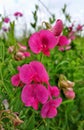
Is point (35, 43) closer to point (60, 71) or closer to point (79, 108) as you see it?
point (79, 108)

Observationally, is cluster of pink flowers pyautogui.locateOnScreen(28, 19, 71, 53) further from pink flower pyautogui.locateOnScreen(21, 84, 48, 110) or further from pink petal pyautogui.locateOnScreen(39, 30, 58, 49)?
pink flower pyautogui.locateOnScreen(21, 84, 48, 110)

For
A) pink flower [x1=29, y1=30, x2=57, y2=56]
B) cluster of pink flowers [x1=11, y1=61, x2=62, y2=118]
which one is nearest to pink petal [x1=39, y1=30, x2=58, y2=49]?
pink flower [x1=29, y1=30, x2=57, y2=56]

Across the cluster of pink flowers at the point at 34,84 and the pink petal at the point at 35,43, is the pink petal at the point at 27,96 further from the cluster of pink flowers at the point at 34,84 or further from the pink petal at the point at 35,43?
the pink petal at the point at 35,43

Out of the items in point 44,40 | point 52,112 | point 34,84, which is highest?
point 44,40

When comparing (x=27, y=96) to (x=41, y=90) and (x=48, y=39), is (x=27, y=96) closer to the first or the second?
(x=41, y=90)

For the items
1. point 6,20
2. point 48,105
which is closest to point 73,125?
point 48,105

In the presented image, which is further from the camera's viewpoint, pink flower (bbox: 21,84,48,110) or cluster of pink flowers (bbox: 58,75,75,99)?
cluster of pink flowers (bbox: 58,75,75,99)

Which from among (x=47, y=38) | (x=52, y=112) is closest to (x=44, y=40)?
(x=47, y=38)
